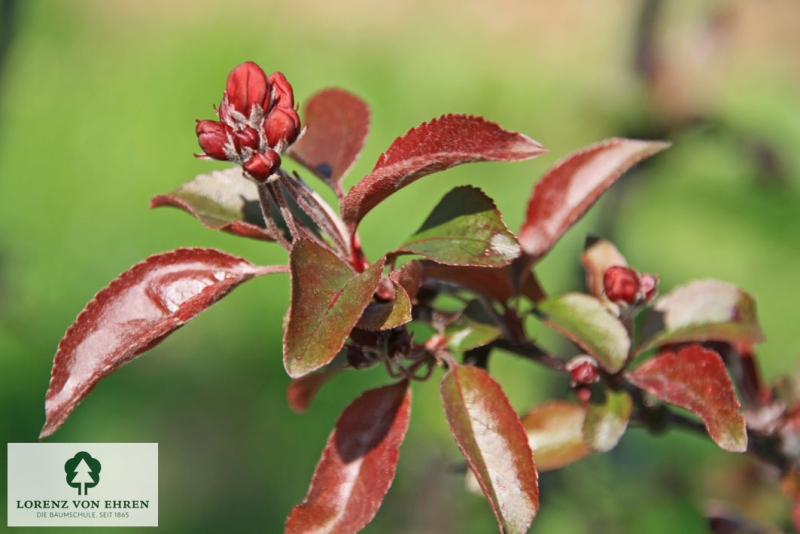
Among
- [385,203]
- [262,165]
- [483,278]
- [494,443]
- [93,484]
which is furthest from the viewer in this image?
[385,203]

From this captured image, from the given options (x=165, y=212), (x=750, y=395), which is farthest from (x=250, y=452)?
(x=750, y=395)

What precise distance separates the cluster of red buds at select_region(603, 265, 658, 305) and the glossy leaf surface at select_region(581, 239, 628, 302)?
8cm

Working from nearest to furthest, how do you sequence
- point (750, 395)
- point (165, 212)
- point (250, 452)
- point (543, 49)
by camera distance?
point (750, 395) → point (250, 452) → point (165, 212) → point (543, 49)

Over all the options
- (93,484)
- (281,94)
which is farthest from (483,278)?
(93,484)

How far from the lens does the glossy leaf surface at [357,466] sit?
70 cm

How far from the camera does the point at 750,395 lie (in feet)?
3.06

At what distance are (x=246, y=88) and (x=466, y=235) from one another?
209mm

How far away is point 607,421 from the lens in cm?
75

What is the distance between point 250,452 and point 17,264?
2.71 feet

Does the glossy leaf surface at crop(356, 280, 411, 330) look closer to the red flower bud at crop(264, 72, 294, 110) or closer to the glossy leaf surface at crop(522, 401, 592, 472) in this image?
the red flower bud at crop(264, 72, 294, 110)

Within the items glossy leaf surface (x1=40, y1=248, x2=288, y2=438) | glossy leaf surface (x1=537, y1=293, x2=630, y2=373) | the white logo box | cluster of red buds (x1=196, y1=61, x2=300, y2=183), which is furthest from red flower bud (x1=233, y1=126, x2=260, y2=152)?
the white logo box

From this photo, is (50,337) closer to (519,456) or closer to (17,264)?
(17,264)

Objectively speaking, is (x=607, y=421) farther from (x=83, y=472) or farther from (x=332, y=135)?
(x=83, y=472)

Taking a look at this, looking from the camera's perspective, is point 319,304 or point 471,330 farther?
point 471,330
